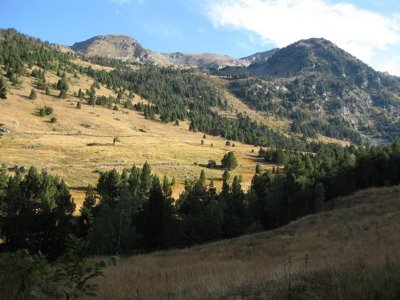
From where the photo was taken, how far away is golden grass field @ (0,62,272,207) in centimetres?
10619

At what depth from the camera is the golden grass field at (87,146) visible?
106 m

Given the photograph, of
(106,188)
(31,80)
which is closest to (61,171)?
(106,188)

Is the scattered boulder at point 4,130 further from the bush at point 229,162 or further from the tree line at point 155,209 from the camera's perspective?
the bush at point 229,162

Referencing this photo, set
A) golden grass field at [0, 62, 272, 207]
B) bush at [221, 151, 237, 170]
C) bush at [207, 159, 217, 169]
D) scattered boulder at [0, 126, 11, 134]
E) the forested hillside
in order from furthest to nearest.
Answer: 1. bush at [221, 151, 237, 170]
2. bush at [207, 159, 217, 169]
3. scattered boulder at [0, 126, 11, 134]
4. golden grass field at [0, 62, 272, 207]
5. the forested hillside

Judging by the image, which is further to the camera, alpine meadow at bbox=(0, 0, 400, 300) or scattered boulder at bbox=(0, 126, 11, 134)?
scattered boulder at bbox=(0, 126, 11, 134)

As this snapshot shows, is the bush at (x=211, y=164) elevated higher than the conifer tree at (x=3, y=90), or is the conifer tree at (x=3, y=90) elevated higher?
the conifer tree at (x=3, y=90)

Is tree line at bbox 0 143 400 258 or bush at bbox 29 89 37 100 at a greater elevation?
bush at bbox 29 89 37 100

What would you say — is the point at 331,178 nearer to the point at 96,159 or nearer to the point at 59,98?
the point at 96,159

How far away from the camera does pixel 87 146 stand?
13012 centimetres

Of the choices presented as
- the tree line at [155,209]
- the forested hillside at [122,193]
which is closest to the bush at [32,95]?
the forested hillside at [122,193]

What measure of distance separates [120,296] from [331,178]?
75.9 meters

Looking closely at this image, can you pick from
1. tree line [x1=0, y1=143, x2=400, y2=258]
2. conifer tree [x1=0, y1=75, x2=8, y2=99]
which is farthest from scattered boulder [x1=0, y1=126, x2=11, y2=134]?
tree line [x1=0, y1=143, x2=400, y2=258]

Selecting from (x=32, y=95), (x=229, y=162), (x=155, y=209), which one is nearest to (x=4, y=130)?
(x=32, y=95)

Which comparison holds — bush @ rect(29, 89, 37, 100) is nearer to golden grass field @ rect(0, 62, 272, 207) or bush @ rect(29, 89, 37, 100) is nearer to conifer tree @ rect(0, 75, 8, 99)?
golden grass field @ rect(0, 62, 272, 207)
